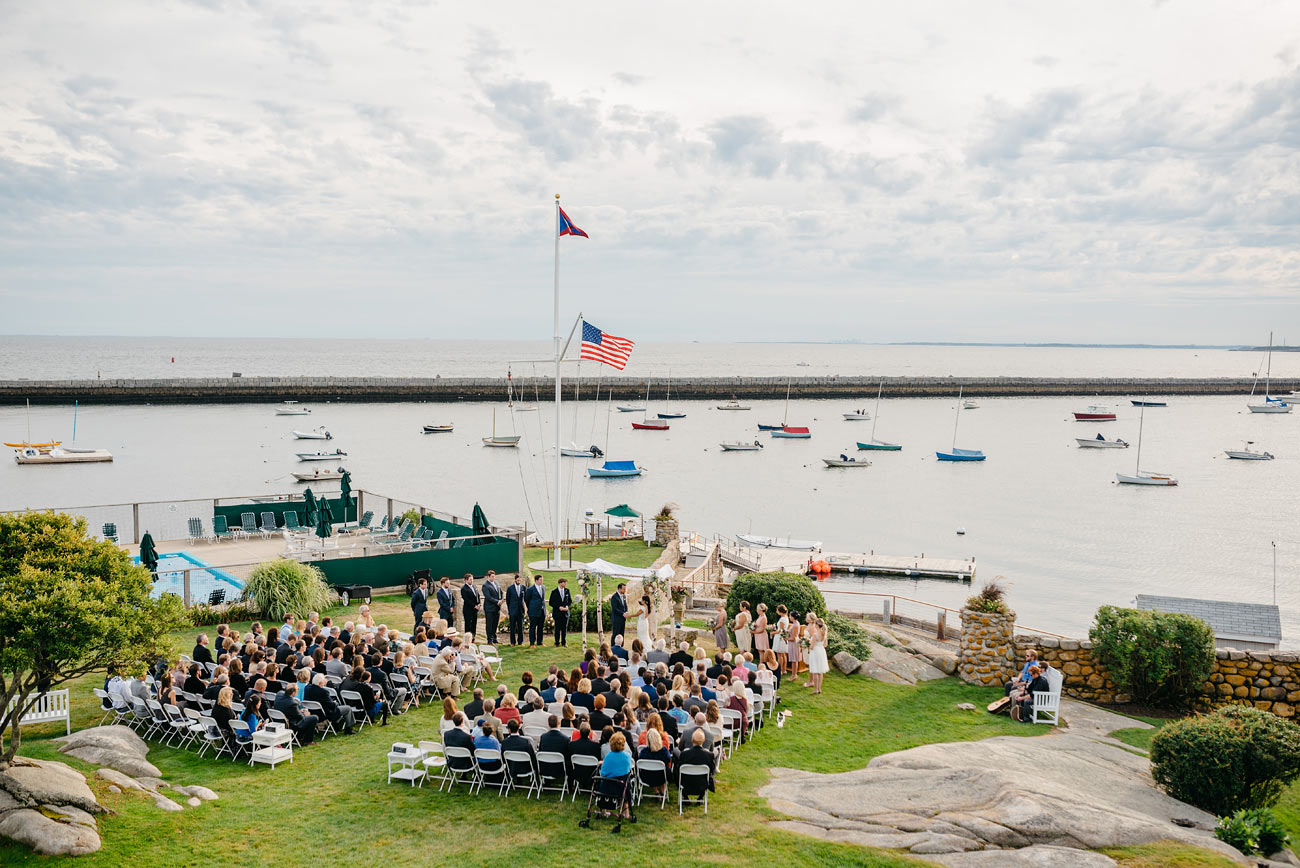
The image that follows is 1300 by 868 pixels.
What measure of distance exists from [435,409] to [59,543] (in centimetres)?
12076

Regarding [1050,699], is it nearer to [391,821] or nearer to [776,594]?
[776,594]

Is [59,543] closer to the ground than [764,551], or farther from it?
farther from it

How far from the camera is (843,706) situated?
16875 millimetres

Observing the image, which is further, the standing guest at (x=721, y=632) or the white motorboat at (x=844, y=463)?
the white motorboat at (x=844, y=463)

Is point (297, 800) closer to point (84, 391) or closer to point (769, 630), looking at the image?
point (769, 630)

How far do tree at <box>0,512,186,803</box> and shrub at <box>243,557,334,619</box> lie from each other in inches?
424

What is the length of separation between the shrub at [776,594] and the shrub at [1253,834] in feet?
32.1

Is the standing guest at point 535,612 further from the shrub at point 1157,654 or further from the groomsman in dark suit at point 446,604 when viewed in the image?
the shrub at point 1157,654

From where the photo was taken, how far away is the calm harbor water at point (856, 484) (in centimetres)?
5491

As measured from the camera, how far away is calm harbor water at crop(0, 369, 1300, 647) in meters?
54.9

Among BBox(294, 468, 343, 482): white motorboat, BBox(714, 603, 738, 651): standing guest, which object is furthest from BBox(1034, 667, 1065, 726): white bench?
BBox(294, 468, 343, 482): white motorboat

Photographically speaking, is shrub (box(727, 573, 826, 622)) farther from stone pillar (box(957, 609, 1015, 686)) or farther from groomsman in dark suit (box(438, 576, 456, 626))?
groomsman in dark suit (box(438, 576, 456, 626))

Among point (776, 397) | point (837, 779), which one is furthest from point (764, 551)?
point (776, 397)

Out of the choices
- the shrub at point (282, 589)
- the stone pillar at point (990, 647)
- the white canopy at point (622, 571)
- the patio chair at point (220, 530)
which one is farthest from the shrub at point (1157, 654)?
the patio chair at point (220, 530)
